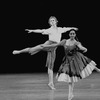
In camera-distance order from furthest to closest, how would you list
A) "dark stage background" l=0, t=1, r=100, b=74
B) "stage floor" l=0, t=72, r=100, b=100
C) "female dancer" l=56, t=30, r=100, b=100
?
1. "dark stage background" l=0, t=1, r=100, b=74
2. "stage floor" l=0, t=72, r=100, b=100
3. "female dancer" l=56, t=30, r=100, b=100

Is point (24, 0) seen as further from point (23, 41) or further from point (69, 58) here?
point (69, 58)

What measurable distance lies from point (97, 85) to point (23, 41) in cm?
419

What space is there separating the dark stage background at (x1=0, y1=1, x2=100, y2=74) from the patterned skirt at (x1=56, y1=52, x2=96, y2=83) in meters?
5.17

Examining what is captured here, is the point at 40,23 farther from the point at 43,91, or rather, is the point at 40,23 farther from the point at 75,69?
the point at 75,69

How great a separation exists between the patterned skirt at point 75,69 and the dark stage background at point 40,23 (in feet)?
17.0

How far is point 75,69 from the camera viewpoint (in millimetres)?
5617

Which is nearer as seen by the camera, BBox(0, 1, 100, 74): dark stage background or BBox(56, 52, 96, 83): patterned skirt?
BBox(56, 52, 96, 83): patterned skirt

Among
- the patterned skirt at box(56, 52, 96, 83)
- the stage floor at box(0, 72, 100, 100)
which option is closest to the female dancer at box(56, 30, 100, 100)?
the patterned skirt at box(56, 52, 96, 83)

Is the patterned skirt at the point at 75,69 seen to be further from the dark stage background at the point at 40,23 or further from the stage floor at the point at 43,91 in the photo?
the dark stage background at the point at 40,23

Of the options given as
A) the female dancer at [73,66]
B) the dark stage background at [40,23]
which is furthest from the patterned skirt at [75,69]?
the dark stage background at [40,23]

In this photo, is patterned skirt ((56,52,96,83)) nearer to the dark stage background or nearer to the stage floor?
the stage floor

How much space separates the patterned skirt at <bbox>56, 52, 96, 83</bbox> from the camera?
5.61m

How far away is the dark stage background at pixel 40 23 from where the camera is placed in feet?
35.3

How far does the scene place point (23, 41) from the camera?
36.7 ft
